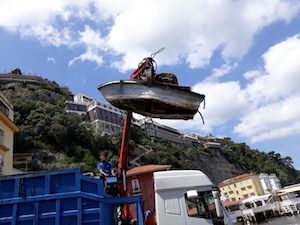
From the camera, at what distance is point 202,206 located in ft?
27.6

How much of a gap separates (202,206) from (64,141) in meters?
59.7

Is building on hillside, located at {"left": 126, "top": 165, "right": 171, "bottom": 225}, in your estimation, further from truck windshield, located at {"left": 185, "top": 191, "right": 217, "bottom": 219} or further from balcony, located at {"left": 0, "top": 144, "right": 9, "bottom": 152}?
balcony, located at {"left": 0, "top": 144, "right": 9, "bottom": 152}

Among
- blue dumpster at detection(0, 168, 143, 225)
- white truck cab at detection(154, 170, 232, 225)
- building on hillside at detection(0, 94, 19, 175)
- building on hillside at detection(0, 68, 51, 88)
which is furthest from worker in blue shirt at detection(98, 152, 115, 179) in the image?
building on hillside at detection(0, 68, 51, 88)

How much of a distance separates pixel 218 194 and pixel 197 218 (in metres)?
0.86

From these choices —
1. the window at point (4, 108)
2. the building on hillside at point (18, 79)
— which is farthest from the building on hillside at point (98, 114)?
the window at point (4, 108)

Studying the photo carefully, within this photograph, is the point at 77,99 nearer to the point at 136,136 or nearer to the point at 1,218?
the point at 136,136

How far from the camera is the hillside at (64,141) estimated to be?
196ft

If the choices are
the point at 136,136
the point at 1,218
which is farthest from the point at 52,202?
the point at 136,136

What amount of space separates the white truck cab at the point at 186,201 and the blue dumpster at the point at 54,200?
138 centimetres

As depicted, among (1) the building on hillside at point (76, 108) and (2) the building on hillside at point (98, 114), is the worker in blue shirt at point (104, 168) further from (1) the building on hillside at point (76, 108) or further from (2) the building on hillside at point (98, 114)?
(1) the building on hillside at point (76, 108)

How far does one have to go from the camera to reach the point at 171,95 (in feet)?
28.5

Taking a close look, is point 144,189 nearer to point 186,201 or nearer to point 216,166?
point 186,201

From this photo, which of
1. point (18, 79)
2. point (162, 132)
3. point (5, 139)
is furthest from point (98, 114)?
point (5, 139)

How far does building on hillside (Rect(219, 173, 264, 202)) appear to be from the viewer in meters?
86.7
